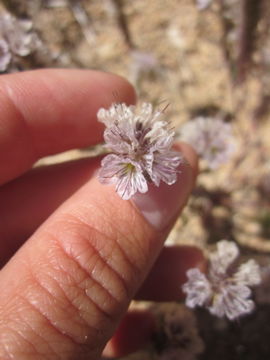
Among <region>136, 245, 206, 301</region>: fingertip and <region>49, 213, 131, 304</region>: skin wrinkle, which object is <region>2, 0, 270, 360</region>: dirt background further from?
<region>49, 213, 131, 304</region>: skin wrinkle

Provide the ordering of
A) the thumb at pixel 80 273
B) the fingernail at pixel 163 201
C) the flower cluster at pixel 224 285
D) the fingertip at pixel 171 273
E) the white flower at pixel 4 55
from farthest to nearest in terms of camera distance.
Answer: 1. the fingertip at pixel 171 273
2. the white flower at pixel 4 55
3. the flower cluster at pixel 224 285
4. the fingernail at pixel 163 201
5. the thumb at pixel 80 273

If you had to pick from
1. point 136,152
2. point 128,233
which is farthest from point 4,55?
point 128,233

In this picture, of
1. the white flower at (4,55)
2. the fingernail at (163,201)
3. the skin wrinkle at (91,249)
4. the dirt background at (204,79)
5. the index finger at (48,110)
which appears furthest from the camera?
the dirt background at (204,79)

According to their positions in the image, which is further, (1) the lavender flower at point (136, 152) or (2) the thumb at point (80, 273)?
(1) the lavender flower at point (136, 152)

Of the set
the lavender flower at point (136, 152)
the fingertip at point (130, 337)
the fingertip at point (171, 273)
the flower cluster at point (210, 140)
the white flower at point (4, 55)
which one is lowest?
the fingertip at point (130, 337)

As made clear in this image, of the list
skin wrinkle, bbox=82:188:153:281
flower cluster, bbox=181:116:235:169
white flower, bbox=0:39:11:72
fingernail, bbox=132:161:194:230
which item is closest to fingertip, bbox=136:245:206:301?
flower cluster, bbox=181:116:235:169

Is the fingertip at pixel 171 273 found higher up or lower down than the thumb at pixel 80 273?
lower down

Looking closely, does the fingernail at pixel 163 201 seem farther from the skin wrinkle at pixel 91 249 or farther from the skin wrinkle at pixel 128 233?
the skin wrinkle at pixel 91 249

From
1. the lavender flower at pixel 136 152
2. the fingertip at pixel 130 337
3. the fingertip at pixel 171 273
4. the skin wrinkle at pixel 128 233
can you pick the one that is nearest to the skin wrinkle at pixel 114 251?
the skin wrinkle at pixel 128 233
